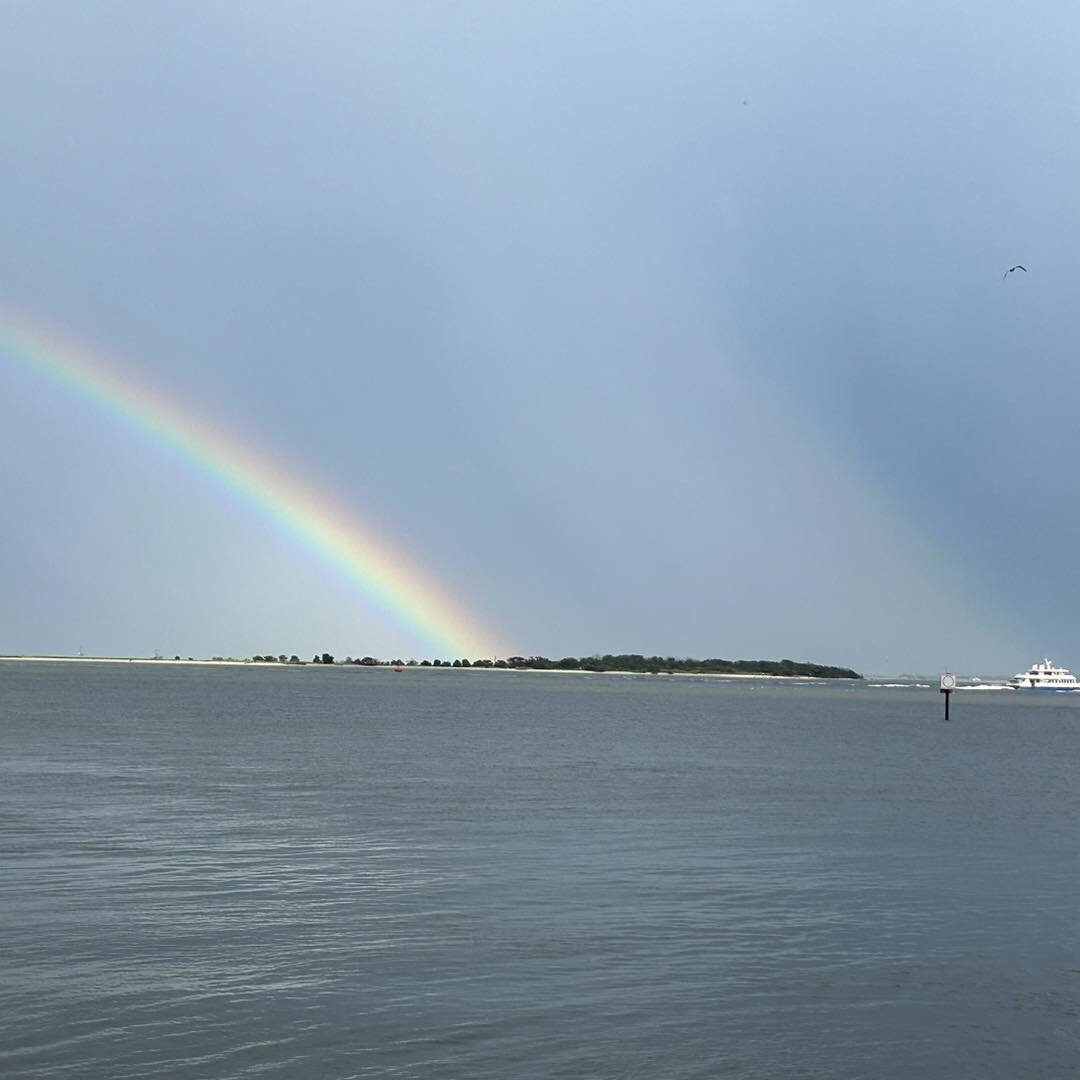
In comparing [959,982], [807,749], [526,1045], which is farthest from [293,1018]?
[807,749]

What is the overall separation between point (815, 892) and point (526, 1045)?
12.6 meters

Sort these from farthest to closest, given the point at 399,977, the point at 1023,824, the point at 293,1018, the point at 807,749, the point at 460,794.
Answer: the point at 807,749, the point at 460,794, the point at 1023,824, the point at 399,977, the point at 293,1018

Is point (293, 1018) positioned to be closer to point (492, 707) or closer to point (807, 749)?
point (807, 749)

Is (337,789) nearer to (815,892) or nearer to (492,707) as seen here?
(815,892)

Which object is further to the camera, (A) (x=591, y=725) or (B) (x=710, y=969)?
(A) (x=591, y=725)

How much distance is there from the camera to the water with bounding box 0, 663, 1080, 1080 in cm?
1658

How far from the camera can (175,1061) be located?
15625 mm

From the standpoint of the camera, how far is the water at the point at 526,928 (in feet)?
54.4

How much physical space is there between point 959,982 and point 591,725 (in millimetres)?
88139

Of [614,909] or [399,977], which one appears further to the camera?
[614,909]

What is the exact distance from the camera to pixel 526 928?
2305cm

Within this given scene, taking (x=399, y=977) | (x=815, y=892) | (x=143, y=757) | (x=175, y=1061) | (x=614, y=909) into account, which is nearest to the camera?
(x=175, y=1061)

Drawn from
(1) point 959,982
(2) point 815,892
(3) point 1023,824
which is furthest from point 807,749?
(1) point 959,982

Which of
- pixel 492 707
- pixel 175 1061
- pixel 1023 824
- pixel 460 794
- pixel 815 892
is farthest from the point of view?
pixel 492 707
